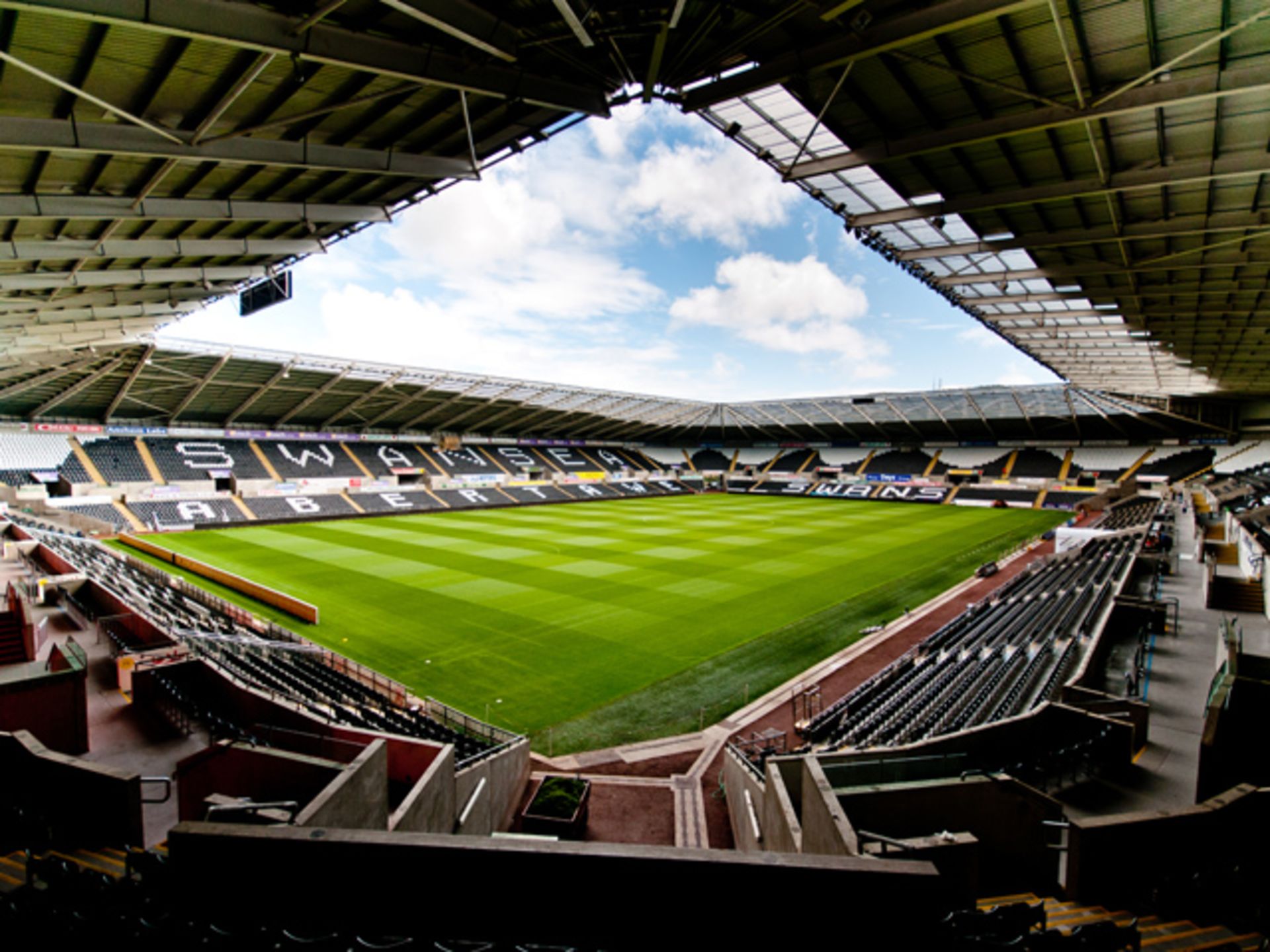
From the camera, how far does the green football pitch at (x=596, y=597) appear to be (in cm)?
1412

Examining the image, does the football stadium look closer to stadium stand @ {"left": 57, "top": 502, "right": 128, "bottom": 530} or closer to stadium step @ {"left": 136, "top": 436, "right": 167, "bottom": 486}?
stadium stand @ {"left": 57, "top": 502, "right": 128, "bottom": 530}

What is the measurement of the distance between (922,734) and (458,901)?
793cm

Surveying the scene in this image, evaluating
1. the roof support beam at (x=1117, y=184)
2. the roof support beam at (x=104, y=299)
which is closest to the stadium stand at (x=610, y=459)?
the roof support beam at (x=104, y=299)

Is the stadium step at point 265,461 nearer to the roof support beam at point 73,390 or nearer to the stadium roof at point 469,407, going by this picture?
the stadium roof at point 469,407

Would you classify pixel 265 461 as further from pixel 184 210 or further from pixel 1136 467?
pixel 1136 467

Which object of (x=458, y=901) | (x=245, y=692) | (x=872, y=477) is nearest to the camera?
(x=458, y=901)

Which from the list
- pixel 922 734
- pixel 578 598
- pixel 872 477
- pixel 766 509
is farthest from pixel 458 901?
pixel 872 477

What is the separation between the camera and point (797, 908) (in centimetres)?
382

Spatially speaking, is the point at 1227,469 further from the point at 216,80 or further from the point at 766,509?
the point at 216,80

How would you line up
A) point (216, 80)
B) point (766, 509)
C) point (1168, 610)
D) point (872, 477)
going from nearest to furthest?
point (216, 80) < point (1168, 610) < point (766, 509) < point (872, 477)

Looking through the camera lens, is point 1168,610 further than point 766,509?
No

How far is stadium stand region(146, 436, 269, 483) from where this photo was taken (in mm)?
41656

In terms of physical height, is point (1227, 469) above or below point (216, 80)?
below

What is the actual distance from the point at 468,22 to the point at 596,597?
18162 mm
